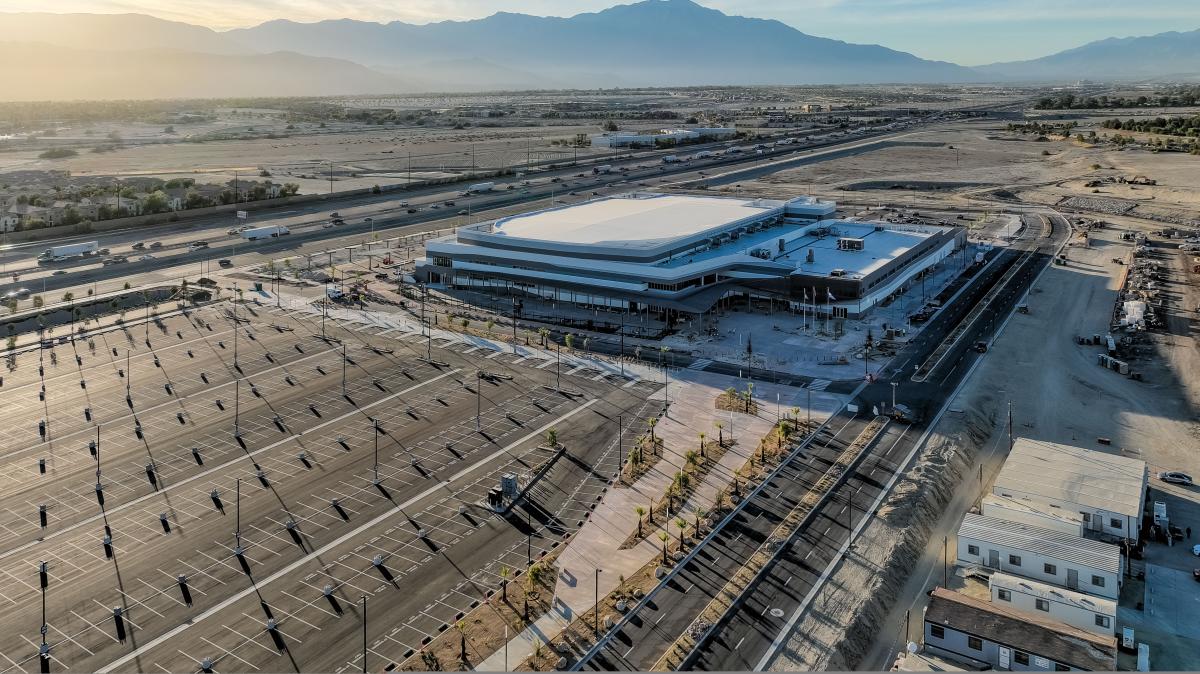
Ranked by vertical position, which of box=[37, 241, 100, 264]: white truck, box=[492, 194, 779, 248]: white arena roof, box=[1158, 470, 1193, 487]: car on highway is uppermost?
box=[492, 194, 779, 248]: white arena roof

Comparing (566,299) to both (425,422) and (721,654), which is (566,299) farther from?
(721,654)

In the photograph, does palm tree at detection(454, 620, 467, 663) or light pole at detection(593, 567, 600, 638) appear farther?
light pole at detection(593, 567, 600, 638)

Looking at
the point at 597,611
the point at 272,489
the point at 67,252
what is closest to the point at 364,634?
the point at 597,611

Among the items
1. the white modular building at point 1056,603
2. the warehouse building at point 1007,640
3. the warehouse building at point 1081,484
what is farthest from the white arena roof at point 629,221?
the warehouse building at point 1007,640

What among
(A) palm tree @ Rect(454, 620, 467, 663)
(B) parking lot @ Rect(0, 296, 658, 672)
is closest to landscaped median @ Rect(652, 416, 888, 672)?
(A) palm tree @ Rect(454, 620, 467, 663)

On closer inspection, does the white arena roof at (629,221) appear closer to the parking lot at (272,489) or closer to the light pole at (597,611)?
the parking lot at (272,489)

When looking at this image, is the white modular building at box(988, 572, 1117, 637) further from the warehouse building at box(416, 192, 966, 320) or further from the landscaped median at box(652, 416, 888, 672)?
the warehouse building at box(416, 192, 966, 320)

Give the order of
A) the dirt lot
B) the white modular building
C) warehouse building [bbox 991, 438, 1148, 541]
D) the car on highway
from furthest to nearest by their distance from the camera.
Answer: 1. the car on highway
2. warehouse building [bbox 991, 438, 1148, 541]
3. the dirt lot
4. the white modular building
